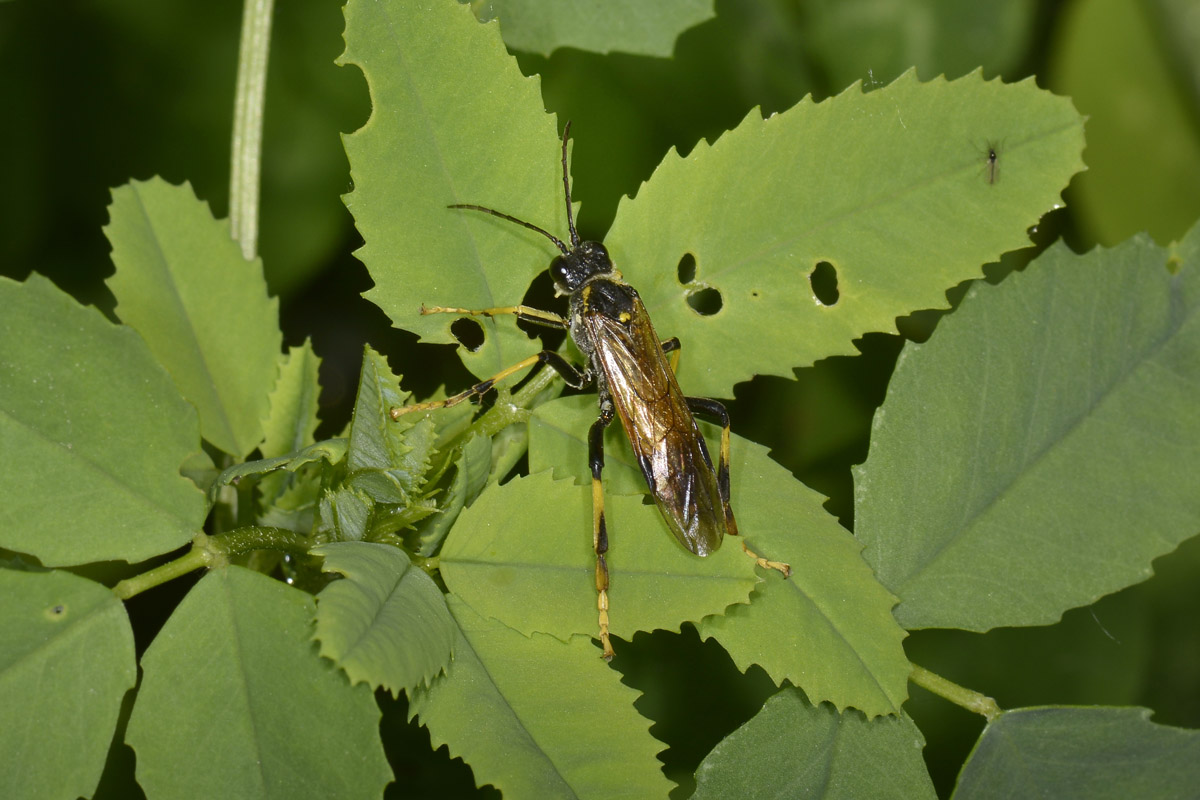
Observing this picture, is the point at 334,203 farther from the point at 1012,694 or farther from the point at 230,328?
the point at 1012,694

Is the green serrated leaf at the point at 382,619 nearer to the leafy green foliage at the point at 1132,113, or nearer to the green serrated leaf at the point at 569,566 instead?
the green serrated leaf at the point at 569,566

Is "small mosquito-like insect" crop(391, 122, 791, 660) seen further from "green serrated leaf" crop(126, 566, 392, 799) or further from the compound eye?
"green serrated leaf" crop(126, 566, 392, 799)

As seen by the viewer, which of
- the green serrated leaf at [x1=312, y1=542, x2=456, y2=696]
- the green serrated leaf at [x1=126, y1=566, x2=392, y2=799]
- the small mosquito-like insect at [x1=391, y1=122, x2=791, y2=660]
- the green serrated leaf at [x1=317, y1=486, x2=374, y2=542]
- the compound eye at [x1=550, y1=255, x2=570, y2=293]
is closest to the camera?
the green serrated leaf at [x1=312, y1=542, x2=456, y2=696]

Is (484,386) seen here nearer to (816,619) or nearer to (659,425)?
(659,425)

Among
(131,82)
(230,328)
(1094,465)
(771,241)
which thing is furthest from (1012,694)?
(131,82)

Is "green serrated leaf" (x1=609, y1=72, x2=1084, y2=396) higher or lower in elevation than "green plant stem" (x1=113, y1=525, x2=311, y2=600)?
higher

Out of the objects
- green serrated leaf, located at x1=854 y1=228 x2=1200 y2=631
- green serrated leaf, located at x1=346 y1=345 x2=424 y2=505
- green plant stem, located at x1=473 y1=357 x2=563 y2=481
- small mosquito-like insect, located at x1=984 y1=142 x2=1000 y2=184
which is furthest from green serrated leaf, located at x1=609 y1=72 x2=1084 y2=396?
green serrated leaf, located at x1=346 y1=345 x2=424 y2=505
